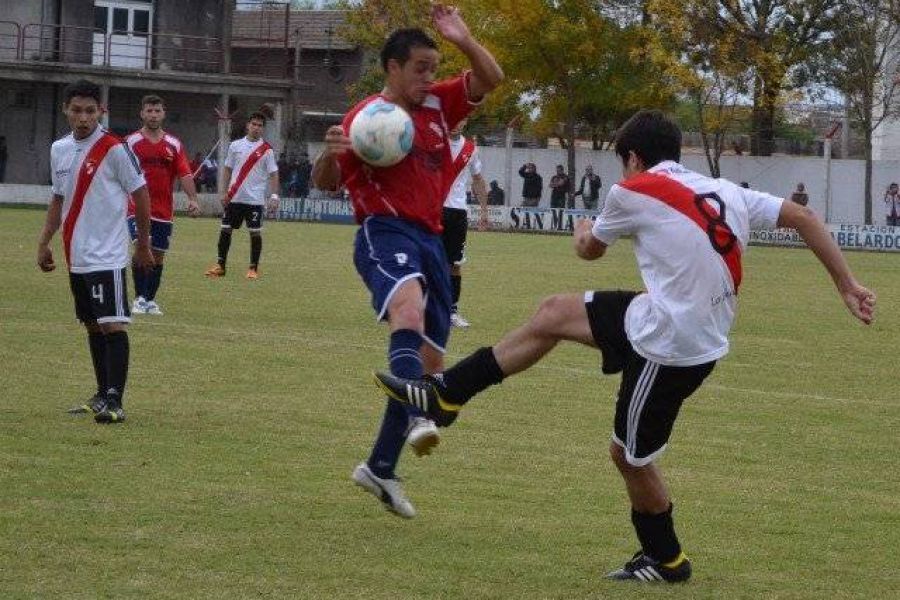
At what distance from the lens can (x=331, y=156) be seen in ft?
23.4

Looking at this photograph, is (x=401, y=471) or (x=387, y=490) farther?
(x=401, y=471)

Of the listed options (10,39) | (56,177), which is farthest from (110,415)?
(10,39)

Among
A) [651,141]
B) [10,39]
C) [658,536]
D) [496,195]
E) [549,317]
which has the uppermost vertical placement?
[10,39]

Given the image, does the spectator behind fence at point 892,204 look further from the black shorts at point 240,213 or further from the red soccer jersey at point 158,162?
the red soccer jersey at point 158,162

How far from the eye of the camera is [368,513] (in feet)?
23.9

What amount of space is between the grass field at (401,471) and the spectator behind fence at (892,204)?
2376 centimetres

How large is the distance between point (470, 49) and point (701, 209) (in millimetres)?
1656

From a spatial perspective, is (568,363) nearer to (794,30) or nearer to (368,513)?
(368,513)

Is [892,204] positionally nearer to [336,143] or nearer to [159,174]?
[159,174]

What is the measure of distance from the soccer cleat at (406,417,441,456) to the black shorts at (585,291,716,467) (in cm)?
82

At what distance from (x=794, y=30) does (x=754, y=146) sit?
3854 mm

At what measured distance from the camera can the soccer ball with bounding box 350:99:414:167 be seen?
7078 millimetres

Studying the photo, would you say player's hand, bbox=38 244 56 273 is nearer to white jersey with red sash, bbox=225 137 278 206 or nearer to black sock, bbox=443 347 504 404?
black sock, bbox=443 347 504 404

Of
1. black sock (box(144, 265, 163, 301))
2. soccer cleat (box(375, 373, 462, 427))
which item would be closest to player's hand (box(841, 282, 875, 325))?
soccer cleat (box(375, 373, 462, 427))
